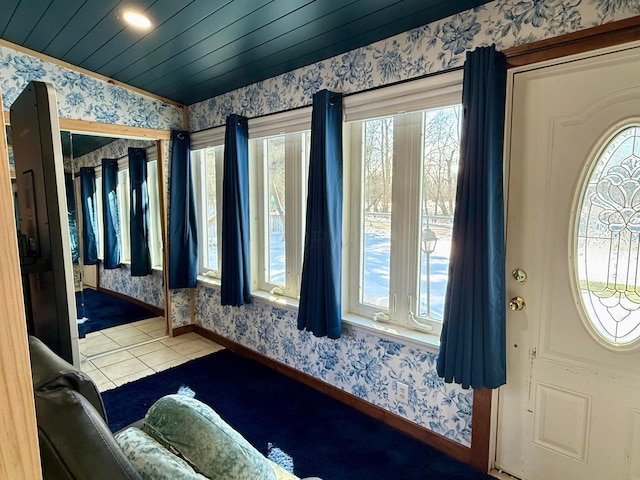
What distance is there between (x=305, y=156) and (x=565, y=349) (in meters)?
2.03

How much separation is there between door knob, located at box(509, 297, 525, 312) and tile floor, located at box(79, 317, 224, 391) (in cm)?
269

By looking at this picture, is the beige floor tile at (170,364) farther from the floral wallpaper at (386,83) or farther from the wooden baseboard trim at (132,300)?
the wooden baseboard trim at (132,300)

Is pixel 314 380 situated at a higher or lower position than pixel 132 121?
lower

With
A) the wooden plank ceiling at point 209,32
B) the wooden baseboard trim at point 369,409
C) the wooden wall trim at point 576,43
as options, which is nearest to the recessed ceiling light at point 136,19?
the wooden plank ceiling at point 209,32

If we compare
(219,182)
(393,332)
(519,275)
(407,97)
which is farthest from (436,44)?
(219,182)

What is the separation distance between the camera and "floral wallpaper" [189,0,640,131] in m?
1.50

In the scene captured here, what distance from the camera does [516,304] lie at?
176 cm

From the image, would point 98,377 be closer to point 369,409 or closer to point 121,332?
point 121,332

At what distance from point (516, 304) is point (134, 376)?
2876mm

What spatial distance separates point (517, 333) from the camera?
1.78 m

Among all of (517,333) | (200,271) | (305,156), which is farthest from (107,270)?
(517,333)

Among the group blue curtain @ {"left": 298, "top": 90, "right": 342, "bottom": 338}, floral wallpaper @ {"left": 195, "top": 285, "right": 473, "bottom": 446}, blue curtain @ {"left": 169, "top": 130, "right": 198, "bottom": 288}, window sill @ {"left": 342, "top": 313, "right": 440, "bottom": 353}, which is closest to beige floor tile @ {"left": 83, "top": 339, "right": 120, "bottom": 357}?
blue curtain @ {"left": 169, "top": 130, "right": 198, "bottom": 288}

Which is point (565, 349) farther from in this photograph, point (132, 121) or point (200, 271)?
point (132, 121)

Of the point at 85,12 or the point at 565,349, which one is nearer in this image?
the point at 565,349
